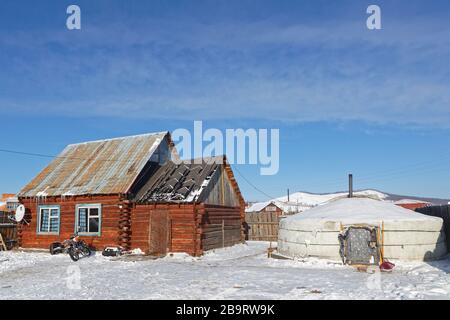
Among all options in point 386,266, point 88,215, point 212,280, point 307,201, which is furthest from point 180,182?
point 307,201

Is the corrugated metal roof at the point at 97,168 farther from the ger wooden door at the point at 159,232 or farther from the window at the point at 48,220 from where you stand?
the ger wooden door at the point at 159,232

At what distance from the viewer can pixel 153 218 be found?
2014 cm

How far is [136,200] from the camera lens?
20609 millimetres

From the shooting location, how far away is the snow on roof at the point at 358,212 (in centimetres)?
1659

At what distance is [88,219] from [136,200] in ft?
10.0

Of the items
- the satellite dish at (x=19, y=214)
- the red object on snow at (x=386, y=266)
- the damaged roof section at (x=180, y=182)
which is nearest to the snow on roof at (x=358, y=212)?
the red object on snow at (x=386, y=266)

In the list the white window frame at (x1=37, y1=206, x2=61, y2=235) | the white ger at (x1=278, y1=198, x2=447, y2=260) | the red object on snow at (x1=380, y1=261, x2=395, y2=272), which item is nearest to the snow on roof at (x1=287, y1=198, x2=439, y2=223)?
the white ger at (x1=278, y1=198, x2=447, y2=260)

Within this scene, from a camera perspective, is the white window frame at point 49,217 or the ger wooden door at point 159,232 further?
the white window frame at point 49,217

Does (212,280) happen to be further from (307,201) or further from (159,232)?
(307,201)

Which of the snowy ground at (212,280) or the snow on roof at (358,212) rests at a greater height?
the snow on roof at (358,212)

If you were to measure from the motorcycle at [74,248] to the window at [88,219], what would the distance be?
1.38 metres

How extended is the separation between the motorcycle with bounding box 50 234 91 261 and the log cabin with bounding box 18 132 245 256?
135 cm

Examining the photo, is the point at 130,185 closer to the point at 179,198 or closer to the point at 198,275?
the point at 179,198
